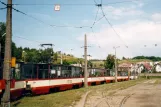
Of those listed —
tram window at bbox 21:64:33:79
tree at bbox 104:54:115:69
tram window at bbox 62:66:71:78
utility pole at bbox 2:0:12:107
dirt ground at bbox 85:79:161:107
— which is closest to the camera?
utility pole at bbox 2:0:12:107

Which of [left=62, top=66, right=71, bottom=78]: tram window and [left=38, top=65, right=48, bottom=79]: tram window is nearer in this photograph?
→ [left=38, top=65, right=48, bottom=79]: tram window

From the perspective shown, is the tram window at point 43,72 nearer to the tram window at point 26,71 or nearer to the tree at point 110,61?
the tram window at point 26,71

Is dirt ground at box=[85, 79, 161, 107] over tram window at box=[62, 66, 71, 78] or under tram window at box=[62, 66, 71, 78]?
under

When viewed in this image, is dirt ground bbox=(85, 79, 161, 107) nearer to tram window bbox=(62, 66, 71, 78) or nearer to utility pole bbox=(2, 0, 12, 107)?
utility pole bbox=(2, 0, 12, 107)

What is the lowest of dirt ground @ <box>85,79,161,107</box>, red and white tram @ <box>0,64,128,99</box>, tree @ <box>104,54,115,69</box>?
dirt ground @ <box>85,79,161,107</box>

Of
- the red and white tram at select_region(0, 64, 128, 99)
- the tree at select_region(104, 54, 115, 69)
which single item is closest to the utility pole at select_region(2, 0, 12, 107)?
the red and white tram at select_region(0, 64, 128, 99)

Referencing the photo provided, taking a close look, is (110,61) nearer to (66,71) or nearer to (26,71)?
(66,71)

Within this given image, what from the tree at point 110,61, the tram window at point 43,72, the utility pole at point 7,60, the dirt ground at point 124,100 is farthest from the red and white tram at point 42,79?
the tree at point 110,61

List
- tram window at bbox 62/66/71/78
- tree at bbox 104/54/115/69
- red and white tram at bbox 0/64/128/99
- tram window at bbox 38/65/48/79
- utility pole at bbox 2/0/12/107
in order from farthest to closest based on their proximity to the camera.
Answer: tree at bbox 104/54/115/69 → tram window at bbox 62/66/71/78 → tram window at bbox 38/65/48/79 → red and white tram at bbox 0/64/128/99 → utility pole at bbox 2/0/12/107

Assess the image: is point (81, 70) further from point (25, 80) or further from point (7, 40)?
point (7, 40)

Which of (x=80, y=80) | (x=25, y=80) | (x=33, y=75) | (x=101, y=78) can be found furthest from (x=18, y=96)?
(x=101, y=78)

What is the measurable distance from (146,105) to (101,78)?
29804mm

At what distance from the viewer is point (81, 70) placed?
3600 cm

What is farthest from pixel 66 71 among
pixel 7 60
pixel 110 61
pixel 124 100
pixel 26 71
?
pixel 110 61
